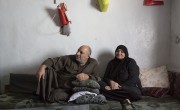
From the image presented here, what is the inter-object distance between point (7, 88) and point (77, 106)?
4.50ft

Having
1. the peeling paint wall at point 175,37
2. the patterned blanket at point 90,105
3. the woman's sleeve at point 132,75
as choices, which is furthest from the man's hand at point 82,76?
the peeling paint wall at point 175,37

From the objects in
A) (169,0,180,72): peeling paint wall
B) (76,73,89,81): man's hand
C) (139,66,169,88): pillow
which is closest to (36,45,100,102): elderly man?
(76,73,89,81): man's hand

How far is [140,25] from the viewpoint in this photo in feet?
11.1

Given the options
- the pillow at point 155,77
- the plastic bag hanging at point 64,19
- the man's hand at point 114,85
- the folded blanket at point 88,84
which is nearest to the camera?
the folded blanket at point 88,84

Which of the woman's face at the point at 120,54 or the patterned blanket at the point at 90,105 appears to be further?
the woman's face at the point at 120,54

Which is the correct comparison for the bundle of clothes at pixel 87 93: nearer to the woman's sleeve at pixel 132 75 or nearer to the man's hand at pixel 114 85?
the man's hand at pixel 114 85

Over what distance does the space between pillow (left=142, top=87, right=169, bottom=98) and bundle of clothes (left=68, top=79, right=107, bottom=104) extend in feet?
2.30

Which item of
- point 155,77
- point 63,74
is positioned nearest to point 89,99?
point 63,74

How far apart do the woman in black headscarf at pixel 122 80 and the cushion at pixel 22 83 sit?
3.19ft

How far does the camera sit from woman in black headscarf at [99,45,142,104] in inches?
111

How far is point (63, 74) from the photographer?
3.05 meters

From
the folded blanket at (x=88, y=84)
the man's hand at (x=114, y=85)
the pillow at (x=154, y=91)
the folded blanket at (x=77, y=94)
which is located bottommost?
the pillow at (x=154, y=91)

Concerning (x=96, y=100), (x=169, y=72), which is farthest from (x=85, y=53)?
(x=169, y=72)

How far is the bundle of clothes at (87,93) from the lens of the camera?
2.66 metres
